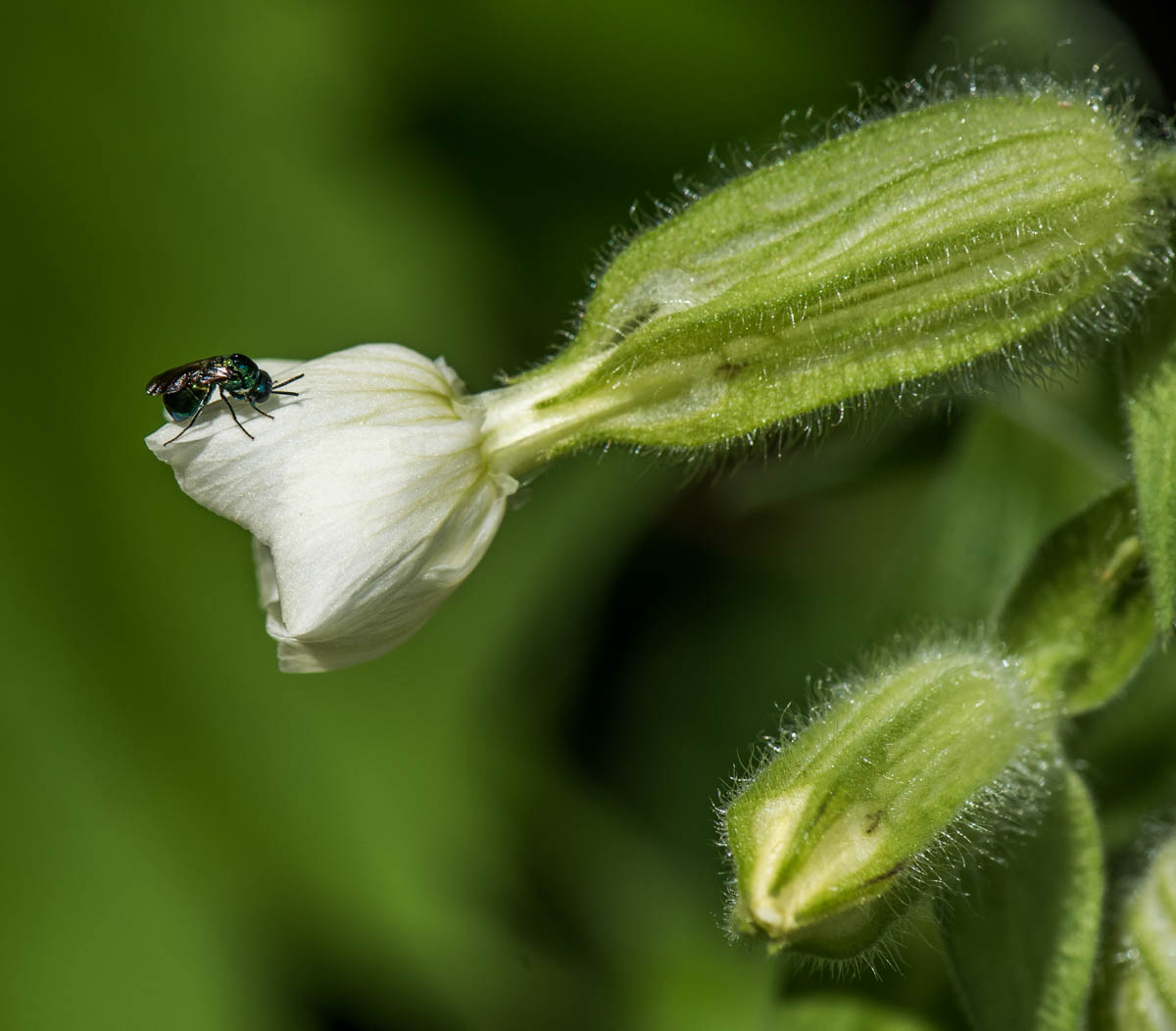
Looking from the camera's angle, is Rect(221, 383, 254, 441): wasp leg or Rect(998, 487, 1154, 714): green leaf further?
Rect(998, 487, 1154, 714): green leaf

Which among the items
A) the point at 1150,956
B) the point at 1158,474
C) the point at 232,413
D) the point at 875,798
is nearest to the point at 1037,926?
the point at 1150,956

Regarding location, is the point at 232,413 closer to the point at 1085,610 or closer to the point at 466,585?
the point at 1085,610

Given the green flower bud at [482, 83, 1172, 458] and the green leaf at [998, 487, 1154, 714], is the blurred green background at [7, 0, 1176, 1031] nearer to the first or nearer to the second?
the green leaf at [998, 487, 1154, 714]

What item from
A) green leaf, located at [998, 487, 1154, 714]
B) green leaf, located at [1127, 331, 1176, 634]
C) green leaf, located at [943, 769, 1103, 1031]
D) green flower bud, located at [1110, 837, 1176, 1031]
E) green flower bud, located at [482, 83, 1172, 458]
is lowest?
green flower bud, located at [1110, 837, 1176, 1031]

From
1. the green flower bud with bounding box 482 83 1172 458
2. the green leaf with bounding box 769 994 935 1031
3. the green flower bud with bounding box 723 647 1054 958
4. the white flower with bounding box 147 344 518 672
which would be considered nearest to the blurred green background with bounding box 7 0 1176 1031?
the green leaf with bounding box 769 994 935 1031

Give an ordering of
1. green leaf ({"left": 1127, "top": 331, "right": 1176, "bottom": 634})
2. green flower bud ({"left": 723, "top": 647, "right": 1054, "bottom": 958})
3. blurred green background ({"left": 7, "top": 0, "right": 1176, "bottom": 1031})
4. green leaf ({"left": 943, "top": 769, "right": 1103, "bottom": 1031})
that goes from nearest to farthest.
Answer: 1. green flower bud ({"left": 723, "top": 647, "right": 1054, "bottom": 958})
2. green leaf ({"left": 1127, "top": 331, "right": 1176, "bottom": 634})
3. green leaf ({"left": 943, "top": 769, "right": 1103, "bottom": 1031})
4. blurred green background ({"left": 7, "top": 0, "right": 1176, "bottom": 1031})

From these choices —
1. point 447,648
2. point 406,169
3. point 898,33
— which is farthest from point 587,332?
point 898,33

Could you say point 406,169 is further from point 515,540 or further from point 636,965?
point 636,965
